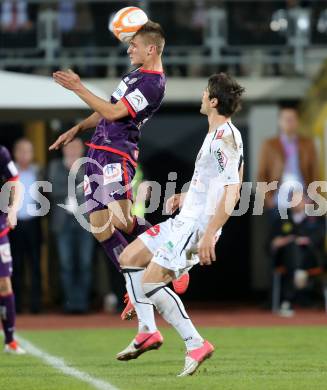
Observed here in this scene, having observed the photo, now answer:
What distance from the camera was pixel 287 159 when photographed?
1658 cm

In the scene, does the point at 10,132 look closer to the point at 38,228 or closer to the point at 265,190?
the point at 38,228

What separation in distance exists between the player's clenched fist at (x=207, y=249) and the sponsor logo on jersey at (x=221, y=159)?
47 centimetres

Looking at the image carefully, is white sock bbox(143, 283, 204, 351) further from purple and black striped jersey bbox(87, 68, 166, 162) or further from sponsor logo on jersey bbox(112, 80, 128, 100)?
sponsor logo on jersey bbox(112, 80, 128, 100)

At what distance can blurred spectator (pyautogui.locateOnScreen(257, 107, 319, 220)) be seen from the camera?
1647 centimetres

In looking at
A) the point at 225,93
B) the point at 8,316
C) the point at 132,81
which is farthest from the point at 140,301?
the point at 8,316

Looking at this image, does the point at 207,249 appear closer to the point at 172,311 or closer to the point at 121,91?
the point at 172,311

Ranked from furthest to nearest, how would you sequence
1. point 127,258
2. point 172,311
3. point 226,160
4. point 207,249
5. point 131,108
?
point 131,108 → point 127,258 → point 172,311 → point 226,160 → point 207,249

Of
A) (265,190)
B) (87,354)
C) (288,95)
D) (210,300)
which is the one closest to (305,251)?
(265,190)

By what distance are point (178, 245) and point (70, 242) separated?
28.9 ft

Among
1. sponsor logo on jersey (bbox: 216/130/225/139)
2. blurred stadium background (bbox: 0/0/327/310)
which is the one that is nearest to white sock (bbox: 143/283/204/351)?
sponsor logo on jersey (bbox: 216/130/225/139)

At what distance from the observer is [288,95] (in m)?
20.3

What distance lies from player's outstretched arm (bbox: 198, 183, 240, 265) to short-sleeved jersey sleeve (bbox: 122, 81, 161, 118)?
1.24 metres

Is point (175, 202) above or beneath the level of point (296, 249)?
above

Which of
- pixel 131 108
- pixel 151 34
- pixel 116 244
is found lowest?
pixel 116 244
